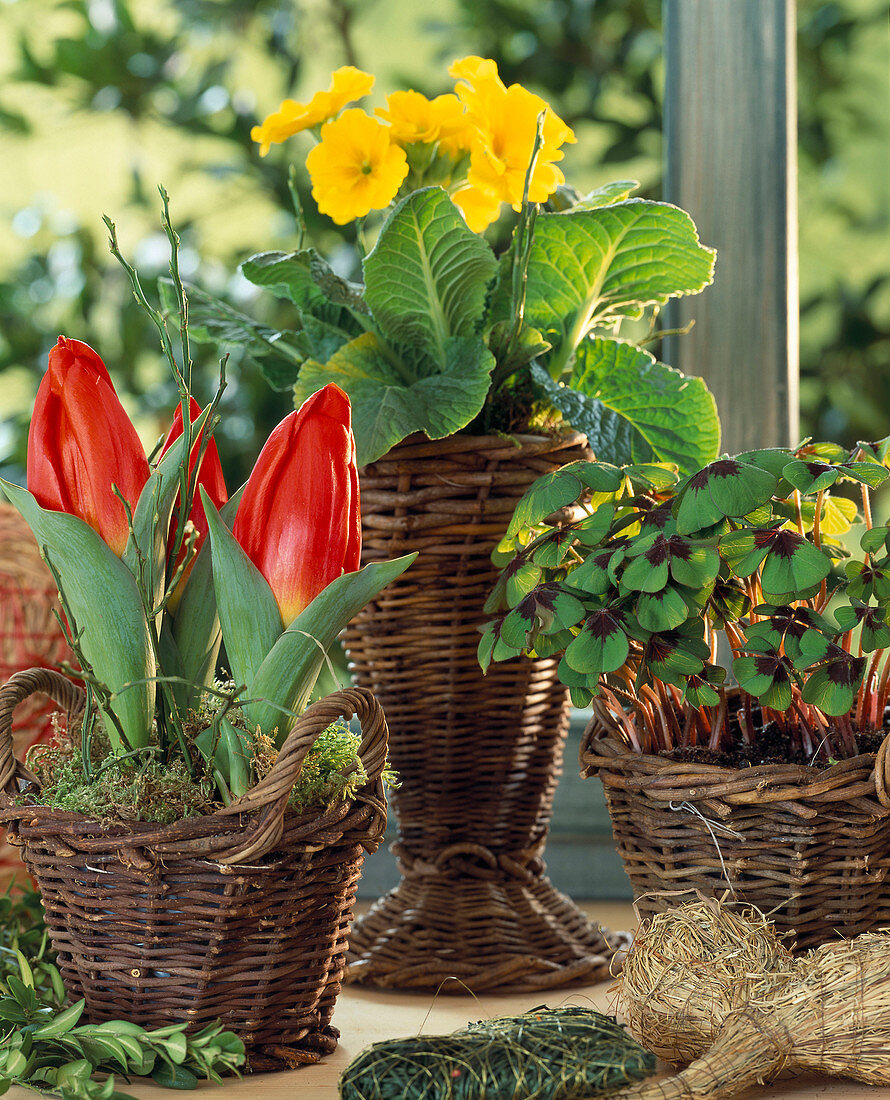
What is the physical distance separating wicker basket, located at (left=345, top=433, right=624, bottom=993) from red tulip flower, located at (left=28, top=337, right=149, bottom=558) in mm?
203

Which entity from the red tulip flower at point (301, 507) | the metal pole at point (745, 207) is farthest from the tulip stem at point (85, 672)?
the metal pole at point (745, 207)

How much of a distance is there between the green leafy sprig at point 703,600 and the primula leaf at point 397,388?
0.10 meters

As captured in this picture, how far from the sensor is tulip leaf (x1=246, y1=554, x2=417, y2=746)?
1.97ft

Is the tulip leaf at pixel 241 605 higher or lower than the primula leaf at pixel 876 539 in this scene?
lower

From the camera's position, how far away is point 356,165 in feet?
2.51

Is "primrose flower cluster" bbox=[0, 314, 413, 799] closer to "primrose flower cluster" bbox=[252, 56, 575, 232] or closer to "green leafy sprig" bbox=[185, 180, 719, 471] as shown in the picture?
"green leafy sprig" bbox=[185, 180, 719, 471]

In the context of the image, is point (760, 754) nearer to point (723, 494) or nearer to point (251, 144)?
point (723, 494)

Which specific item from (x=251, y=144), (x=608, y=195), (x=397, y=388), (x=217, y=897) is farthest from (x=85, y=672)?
(x=251, y=144)

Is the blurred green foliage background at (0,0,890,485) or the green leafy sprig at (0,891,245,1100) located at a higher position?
the blurred green foliage background at (0,0,890,485)

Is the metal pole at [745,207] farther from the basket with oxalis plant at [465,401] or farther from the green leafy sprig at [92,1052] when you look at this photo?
the green leafy sprig at [92,1052]

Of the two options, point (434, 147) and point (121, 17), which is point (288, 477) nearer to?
point (434, 147)

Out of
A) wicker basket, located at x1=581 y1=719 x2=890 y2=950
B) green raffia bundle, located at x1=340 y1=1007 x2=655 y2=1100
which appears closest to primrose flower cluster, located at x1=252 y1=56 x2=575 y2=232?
wicker basket, located at x1=581 y1=719 x2=890 y2=950

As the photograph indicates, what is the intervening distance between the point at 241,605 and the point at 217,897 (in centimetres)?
16

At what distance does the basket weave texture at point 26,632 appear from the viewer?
94cm
